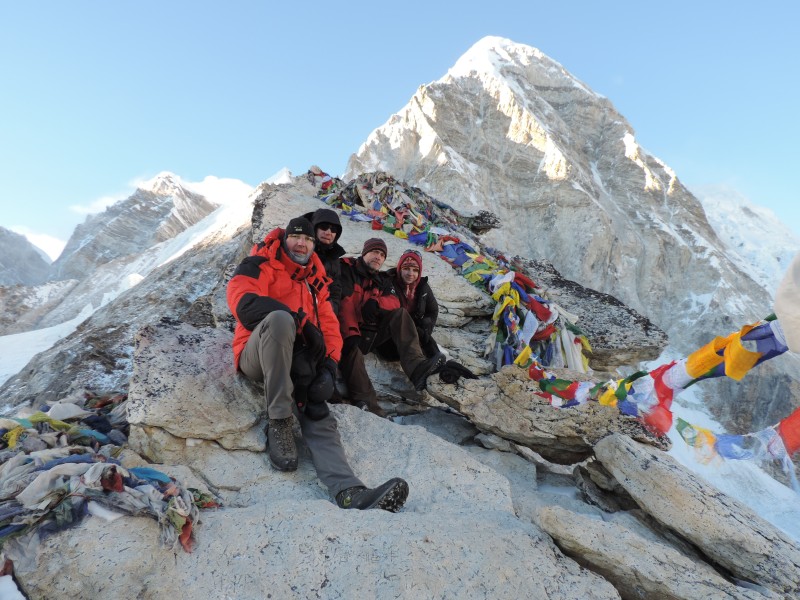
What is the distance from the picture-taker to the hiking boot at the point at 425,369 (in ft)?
16.0

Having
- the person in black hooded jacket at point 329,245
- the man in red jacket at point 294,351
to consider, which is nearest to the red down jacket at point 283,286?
the man in red jacket at point 294,351

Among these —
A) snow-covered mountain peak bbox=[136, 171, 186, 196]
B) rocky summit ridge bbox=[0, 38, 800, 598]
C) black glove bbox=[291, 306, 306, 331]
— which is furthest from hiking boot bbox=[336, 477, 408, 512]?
snow-covered mountain peak bbox=[136, 171, 186, 196]

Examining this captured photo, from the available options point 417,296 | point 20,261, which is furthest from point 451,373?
point 20,261

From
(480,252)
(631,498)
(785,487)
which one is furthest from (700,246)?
(631,498)

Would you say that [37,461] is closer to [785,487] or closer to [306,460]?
[306,460]

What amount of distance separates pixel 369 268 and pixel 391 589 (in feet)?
10.9

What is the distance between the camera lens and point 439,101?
116ft

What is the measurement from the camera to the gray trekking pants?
11.1 ft

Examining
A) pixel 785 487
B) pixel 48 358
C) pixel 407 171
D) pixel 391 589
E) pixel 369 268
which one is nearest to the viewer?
pixel 391 589

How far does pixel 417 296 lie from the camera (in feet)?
17.5

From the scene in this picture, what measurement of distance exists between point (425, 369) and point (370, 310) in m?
0.88

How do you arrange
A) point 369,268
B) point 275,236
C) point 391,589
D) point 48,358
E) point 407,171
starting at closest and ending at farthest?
point 391,589, point 275,236, point 369,268, point 48,358, point 407,171

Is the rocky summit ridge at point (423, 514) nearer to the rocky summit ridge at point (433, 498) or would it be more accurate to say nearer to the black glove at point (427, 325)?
the rocky summit ridge at point (433, 498)

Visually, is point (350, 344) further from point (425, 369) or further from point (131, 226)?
point (131, 226)
